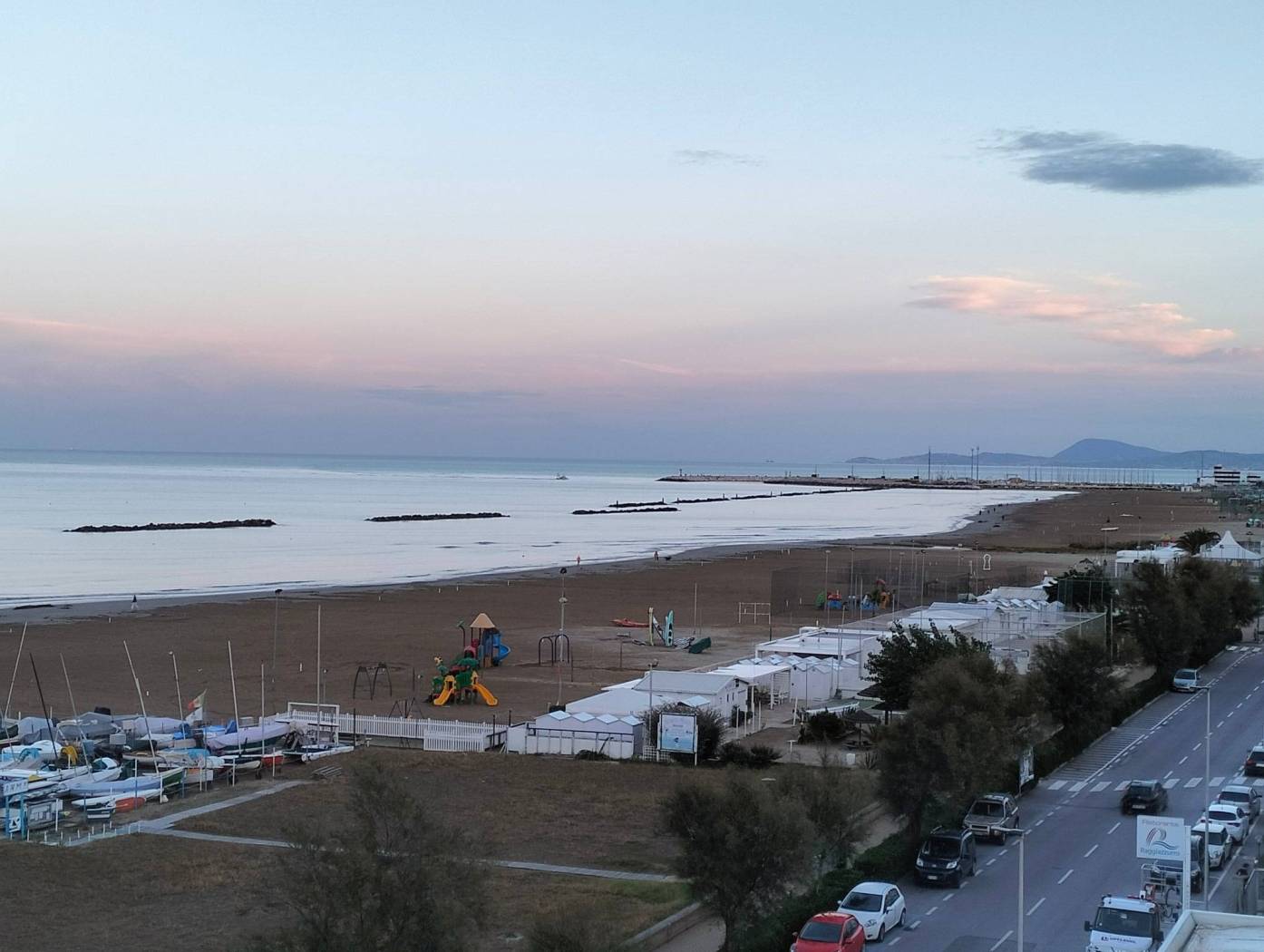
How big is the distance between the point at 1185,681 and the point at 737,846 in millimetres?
31270

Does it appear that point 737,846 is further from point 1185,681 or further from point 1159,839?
point 1185,681

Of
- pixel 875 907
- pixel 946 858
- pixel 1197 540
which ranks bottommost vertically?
pixel 946 858

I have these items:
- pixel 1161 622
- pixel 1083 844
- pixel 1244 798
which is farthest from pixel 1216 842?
pixel 1161 622

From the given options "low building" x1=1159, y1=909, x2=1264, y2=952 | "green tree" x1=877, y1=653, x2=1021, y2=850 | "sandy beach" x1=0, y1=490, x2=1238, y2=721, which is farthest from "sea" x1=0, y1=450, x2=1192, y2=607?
"low building" x1=1159, y1=909, x2=1264, y2=952

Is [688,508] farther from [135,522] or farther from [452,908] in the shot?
[452,908]

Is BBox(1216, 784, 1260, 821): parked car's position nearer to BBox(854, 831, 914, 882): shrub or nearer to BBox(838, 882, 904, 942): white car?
BBox(854, 831, 914, 882): shrub

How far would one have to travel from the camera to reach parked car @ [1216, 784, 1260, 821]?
82.8 feet

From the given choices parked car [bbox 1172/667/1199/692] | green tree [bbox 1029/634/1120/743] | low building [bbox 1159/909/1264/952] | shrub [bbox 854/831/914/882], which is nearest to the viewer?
low building [bbox 1159/909/1264/952]

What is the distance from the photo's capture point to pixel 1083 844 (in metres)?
23.6

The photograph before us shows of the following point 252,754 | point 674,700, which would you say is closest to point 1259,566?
point 674,700

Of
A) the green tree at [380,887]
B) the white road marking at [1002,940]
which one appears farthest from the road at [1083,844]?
the green tree at [380,887]

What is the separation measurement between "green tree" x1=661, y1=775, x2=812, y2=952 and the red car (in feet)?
2.02

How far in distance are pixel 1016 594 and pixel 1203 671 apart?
10239 mm

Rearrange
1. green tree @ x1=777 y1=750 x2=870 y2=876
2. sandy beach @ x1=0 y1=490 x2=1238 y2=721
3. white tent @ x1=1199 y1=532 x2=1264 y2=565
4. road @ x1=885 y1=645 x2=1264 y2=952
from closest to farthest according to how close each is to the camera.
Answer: road @ x1=885 y1=645 x2=1264 y2=952 < green tree @ x1=777 y1=750 x2=870 y2=876 < sandy beach @ x1=0 y1=490 x2=1238 y2=721 < white tent @ x1=1199 y1=532 x2=1264 y2=565
